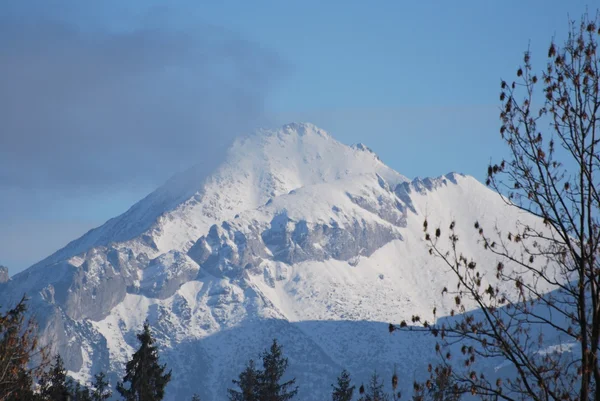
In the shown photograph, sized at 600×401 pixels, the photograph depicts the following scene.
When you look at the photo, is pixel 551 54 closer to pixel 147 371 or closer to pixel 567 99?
pixel 567 99

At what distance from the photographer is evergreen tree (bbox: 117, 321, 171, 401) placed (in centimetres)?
4634

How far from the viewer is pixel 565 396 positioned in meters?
15.6

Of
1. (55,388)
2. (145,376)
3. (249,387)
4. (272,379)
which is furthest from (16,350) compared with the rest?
(272,379)

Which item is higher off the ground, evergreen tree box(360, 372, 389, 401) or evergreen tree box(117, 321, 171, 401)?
evergreen tree box(117, 321, 171, 401)

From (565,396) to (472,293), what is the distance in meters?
2.34

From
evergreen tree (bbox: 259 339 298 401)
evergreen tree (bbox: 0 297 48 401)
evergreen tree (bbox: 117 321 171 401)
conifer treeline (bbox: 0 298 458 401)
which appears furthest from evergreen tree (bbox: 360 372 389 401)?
evergreen tree (bbox: 0 297 48 401)

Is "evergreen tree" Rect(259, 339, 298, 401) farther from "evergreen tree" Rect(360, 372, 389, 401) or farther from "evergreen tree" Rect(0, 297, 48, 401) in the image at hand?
"evergreen tree" Rect(0, 297, 48, 401)

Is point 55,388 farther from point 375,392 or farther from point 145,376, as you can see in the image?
point 375,392

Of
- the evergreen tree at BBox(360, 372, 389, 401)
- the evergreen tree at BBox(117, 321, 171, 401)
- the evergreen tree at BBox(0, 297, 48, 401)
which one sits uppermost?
the evergreen tree at BBox(117, 321, 171, 401)

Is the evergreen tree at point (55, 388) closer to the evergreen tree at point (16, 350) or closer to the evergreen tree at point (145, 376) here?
the evergreen tree at point (145, 376)

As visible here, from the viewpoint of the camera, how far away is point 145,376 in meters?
47.1

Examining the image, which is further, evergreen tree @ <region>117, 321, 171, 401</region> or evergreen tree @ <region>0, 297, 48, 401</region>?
evergreen tree @ <region>117, 321, 171, 401</region>

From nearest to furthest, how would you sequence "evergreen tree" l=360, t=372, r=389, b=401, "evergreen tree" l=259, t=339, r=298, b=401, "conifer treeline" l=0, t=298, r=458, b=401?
"conifer treeline" l=0, t=298, r=458, b=401 < "evergreen tree" l=360, t=372, r=389, b=401 < "evergreen tree" l=259, t=339, r=298, b=401

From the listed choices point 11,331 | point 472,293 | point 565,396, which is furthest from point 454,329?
point 11,331
